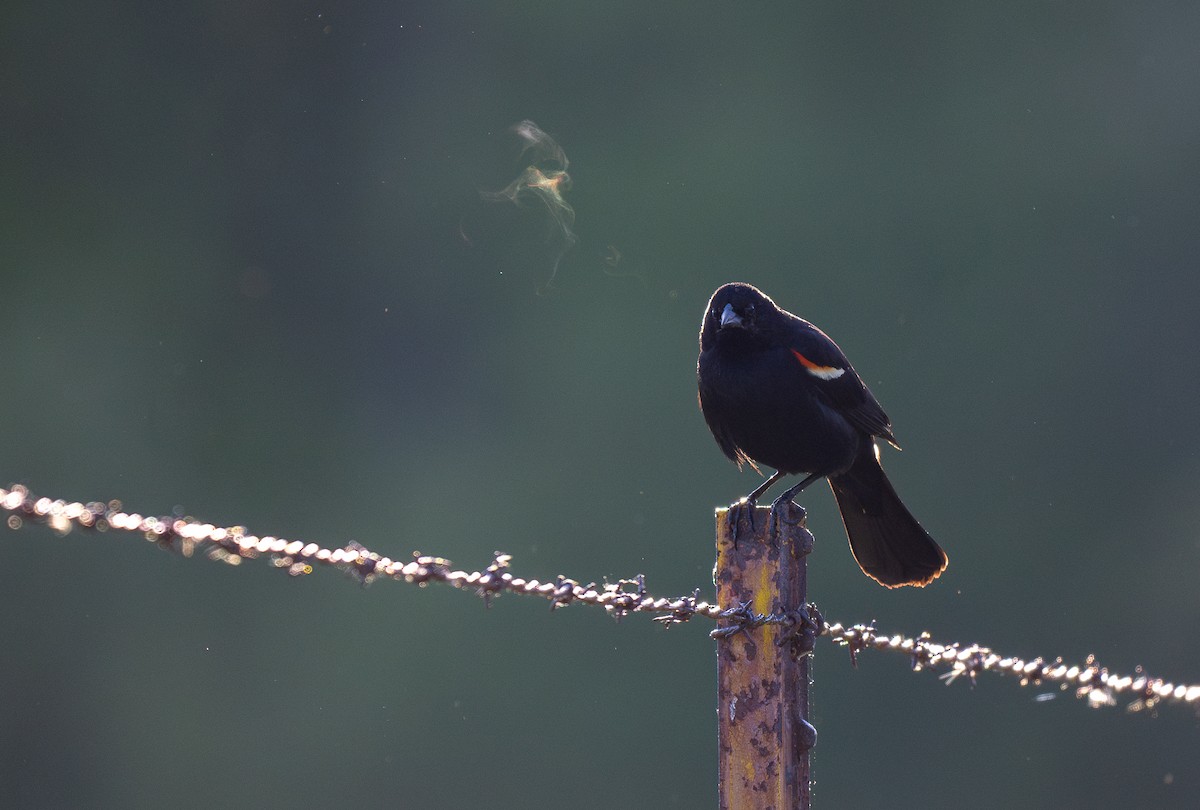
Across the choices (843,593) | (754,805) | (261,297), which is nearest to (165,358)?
(261,297)

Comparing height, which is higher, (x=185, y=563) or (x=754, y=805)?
(x=185, y=563)

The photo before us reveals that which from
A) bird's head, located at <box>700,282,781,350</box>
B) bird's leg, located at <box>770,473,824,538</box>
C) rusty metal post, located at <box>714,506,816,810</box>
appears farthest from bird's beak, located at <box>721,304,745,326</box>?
rusty metal post, located at <box>714,506,816,810</box>

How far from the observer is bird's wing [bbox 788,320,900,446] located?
152 inches

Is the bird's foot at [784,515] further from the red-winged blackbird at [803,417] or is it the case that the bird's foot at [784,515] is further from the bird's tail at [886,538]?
the bird's tail at [886,538]

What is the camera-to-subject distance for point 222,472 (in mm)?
12984

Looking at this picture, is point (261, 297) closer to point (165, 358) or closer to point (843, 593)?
point (165, 358)

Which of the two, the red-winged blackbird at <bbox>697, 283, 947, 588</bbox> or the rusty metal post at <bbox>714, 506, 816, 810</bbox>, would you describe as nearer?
the rusty metal post at <bbox>714, 506, 816, 810</bbox>

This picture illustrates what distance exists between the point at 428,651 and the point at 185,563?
2.61 metres

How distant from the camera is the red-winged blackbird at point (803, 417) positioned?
3.69m

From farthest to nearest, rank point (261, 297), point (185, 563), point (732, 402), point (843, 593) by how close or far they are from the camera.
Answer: point (261, 297) → point (185, 563) → point (843, 593) → point (732, 402)

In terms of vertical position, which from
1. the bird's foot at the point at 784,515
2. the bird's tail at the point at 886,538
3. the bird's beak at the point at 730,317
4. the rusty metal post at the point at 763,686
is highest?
the bird's beak at the point at 730,317

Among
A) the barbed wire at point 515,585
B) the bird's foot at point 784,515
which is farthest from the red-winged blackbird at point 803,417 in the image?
the barbed wire at point 515,585

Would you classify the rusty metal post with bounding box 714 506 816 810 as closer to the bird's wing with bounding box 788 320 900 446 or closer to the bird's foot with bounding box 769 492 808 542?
the bird's foot with bounding box 769 492 808 542

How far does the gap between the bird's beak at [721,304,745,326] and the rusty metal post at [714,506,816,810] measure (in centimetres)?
153
